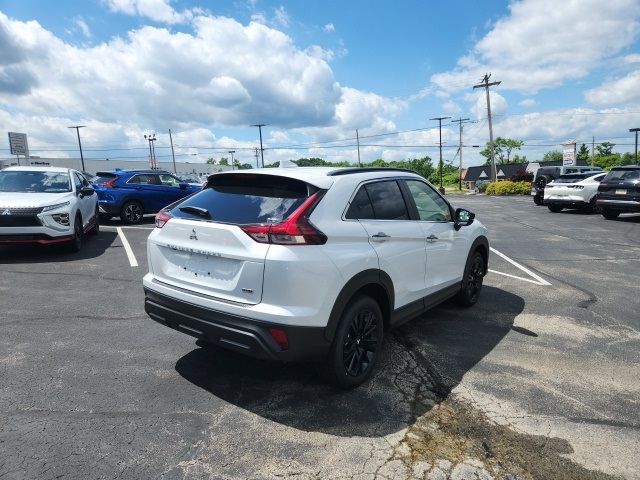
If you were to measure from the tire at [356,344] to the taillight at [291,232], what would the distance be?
654 millimetres

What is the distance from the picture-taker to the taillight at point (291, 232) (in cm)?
297

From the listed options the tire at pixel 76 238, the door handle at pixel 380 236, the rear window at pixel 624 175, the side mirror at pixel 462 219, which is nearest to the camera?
the door handle at pixel 380 236

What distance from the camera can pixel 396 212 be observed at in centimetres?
398

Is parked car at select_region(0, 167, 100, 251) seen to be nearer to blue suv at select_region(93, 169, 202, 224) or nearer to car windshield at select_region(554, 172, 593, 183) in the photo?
blue suv at select_region(93, 169, 202, 224)

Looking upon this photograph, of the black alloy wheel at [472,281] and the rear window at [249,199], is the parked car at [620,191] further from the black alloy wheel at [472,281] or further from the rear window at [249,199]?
the rear window at [249,199]

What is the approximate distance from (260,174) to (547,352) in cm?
323

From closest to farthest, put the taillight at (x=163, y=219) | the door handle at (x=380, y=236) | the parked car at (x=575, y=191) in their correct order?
the door handle at (x=380, y=236)
the taillight at (x=163, y=219)
the parked car at (x=575, y=191)

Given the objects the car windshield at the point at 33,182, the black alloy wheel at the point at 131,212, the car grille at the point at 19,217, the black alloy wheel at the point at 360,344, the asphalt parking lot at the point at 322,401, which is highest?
the car windshield at the point at 33,182

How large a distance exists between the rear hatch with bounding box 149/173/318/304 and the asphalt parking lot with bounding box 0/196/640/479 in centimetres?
87

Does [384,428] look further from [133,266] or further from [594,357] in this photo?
[133,266]

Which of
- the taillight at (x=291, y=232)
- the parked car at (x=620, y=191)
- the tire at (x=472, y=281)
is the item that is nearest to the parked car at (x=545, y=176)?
the parked car at (x=620, y=191)

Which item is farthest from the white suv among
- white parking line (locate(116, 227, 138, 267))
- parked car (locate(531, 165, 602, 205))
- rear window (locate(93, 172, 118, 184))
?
parked car (locate(531, 165, 602, 205))

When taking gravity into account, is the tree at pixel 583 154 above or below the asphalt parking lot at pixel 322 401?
above

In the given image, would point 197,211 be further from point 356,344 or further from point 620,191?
point 620,191
